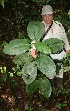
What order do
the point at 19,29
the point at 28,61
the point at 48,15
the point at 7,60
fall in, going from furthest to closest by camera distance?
the point at 19,29 → the point at 7,60 → the point at 48,15 → the point at 28,61

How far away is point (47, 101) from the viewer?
17.4 ft

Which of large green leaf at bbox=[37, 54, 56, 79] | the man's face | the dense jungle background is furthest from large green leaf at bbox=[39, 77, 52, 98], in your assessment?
the man's face

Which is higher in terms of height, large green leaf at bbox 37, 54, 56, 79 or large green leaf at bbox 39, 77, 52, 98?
large green leaf at bbox 37, 54, 56, 79

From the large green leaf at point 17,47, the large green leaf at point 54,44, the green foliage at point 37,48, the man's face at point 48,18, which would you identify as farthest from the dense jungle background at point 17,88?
the large green leaf at point 17,47

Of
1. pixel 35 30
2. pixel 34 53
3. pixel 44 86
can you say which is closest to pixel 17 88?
pixel 44 86

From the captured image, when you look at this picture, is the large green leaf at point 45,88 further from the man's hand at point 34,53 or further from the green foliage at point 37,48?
the man's hand at point 34,53

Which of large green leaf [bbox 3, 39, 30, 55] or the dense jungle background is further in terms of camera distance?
the dense jungle background

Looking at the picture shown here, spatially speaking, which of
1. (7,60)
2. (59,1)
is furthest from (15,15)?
(7,60)

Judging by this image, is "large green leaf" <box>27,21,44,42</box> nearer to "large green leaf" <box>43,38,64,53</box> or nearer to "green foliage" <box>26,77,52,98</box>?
"large green leaf" <box>43,38,64,53</box>

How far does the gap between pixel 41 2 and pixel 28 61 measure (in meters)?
5.91

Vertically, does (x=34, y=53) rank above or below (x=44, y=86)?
above

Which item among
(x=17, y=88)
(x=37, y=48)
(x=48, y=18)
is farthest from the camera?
(x=17, y=88)

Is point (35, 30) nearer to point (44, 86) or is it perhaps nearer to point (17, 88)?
point (44, 86)

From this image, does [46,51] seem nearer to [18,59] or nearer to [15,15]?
[18,59]
